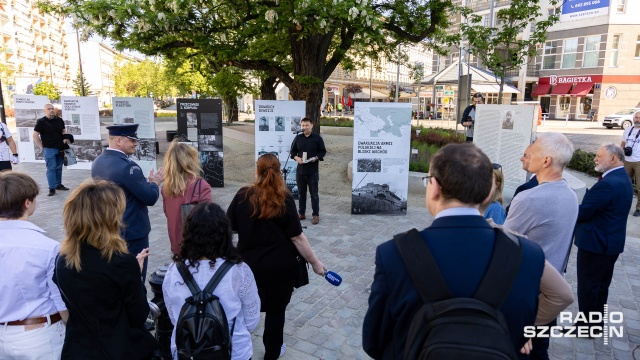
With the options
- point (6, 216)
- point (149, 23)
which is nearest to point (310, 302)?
point (6, 216)

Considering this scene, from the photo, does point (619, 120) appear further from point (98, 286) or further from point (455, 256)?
point (98, 286)

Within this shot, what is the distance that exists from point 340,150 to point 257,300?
14.2 meters

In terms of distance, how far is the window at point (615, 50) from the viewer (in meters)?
36.5

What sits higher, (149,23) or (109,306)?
A: (149,23)

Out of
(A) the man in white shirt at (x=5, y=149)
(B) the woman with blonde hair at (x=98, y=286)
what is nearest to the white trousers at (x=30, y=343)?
(B) the woman with blonde hair at (x=98, y=286)

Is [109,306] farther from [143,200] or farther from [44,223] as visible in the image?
[44,223]

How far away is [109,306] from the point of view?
2.22 meters

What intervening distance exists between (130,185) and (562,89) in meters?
45.4

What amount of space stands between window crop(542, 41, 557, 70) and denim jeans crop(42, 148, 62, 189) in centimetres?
4404

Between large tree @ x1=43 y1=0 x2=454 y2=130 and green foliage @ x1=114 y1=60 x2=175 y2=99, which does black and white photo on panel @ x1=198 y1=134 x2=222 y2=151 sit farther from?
green foliage @ x1=114 y1=60 x2=175 y2=99

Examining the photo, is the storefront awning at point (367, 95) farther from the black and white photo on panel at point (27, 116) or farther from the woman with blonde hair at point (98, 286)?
the woman with blonde hair at point (98, 286)

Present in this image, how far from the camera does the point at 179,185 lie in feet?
13.2

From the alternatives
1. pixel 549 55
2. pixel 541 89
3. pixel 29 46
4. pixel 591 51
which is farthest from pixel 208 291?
pixel 29 46

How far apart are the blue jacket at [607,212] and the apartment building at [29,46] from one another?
45.5 metres
